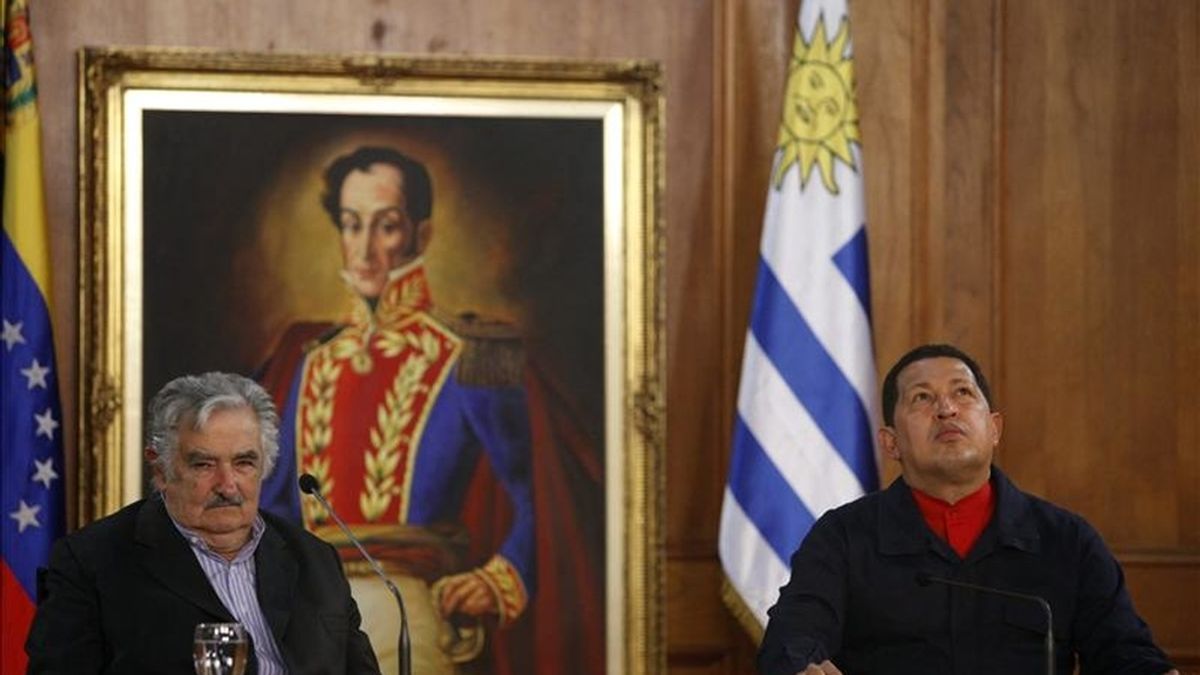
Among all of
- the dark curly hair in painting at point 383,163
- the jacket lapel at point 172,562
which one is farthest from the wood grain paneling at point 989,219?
the jacket lapel at point 172,562

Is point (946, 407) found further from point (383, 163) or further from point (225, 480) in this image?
point (383, 163)

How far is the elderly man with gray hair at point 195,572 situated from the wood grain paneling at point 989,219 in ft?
5.97

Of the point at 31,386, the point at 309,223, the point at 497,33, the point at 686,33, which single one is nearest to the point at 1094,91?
the point at 686,33

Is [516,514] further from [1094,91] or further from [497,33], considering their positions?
[1094,91]

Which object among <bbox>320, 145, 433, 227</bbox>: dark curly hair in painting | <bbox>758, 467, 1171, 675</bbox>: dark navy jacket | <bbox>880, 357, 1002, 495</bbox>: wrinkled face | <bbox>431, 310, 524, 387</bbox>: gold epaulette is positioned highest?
<bbox>320, 145, 433, 227</bbox>: dark curly hair in painting

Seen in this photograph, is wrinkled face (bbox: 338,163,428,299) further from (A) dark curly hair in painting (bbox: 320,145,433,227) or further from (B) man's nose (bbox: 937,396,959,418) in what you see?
(B) man's nose (bbox: 937,396,959,418)

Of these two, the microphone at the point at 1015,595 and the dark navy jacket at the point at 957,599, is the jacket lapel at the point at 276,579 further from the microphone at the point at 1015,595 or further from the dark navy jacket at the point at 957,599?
the microphone at the point at 1015,595

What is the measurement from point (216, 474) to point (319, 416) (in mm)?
1587

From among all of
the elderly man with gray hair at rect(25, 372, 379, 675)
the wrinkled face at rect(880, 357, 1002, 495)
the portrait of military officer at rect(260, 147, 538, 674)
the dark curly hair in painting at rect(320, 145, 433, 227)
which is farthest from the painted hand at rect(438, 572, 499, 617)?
the wrinkled face at rect(880, 357, 1002, 495)

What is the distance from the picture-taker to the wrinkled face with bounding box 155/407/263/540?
3797 millimetres

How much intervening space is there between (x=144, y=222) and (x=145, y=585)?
5.75 feet

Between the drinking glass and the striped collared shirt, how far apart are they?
2.23ft

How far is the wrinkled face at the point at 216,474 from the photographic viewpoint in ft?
12.5

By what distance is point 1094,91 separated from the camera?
18.8 feet
